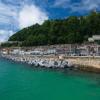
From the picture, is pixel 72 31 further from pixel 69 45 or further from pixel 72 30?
pixel 69 45

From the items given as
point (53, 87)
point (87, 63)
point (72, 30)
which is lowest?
point (53, 87)

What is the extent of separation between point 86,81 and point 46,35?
5638cm

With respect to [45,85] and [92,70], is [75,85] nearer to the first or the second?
[45,85]

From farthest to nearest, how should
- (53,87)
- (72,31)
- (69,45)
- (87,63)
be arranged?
(72,31), (69,45), (87,63), (53,87)

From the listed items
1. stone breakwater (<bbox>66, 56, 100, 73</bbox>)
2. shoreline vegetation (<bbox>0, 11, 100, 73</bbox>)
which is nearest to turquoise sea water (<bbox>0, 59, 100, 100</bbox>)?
stone breakwater (<bbox>66, 56, 100, 73</bbox>)

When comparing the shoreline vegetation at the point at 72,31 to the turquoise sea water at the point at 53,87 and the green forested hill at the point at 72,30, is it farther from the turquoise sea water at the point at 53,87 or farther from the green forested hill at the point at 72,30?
the turquoise sea water at the point at 53,87

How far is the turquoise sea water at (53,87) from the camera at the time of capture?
30.4 metres

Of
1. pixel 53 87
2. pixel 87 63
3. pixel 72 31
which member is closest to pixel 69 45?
pixel 72 31

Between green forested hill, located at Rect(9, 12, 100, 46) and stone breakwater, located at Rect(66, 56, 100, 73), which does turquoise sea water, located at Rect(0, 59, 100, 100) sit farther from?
green forested hill, located at Rect(9, 12, 100, 46)

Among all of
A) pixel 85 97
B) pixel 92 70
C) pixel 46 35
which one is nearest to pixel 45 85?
pixel 85 97

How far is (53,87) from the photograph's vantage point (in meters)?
35.3

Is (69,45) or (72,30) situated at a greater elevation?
(72,30)

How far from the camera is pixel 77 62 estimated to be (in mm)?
51156

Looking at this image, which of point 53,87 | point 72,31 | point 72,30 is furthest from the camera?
point 72,30
